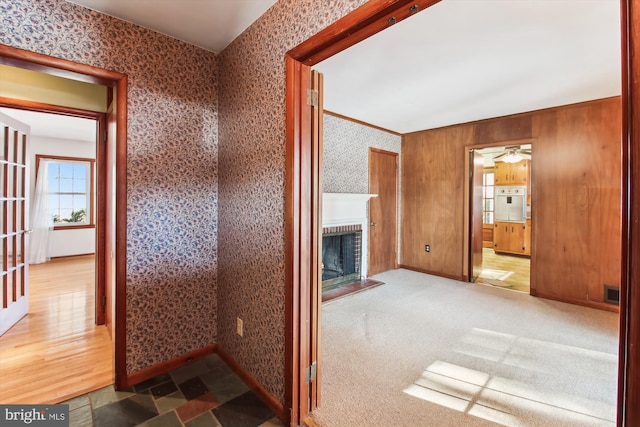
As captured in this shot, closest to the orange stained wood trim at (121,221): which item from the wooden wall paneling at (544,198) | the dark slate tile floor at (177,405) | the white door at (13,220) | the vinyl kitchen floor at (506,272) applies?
the dark slate tile floor at (177,405)

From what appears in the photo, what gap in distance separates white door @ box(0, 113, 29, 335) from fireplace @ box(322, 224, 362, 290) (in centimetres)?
347

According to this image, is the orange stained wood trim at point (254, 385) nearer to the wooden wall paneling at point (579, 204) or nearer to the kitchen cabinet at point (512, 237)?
the wooden wall paneling at point (579, 204)

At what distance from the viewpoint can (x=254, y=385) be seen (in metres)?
1.96

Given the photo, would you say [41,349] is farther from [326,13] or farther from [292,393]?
[326,13]

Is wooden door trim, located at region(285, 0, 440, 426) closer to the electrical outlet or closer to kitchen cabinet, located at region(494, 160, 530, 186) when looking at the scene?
the electrical outlet

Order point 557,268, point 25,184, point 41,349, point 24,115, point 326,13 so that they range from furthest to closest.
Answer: point 24,115, point 557,268, point 25,184, point 41,349, point 326,13

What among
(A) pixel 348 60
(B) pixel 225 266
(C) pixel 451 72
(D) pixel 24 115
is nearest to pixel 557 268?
(C) pixel 451 72

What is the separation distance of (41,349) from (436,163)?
217 inches

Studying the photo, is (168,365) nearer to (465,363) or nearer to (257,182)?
(257,182)

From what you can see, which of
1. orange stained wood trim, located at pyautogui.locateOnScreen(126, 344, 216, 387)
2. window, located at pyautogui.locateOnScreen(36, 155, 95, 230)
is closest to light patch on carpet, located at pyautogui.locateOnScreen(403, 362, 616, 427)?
orange stained wood trim, located at pyautogui.locateOnScreen(126, 344, 216, 387)

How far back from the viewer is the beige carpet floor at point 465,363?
5.82ft

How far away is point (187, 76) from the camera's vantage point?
88.0 inches

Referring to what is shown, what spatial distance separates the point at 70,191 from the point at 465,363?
7927 millimetres

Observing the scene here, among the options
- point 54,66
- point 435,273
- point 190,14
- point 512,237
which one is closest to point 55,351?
point 54,66
